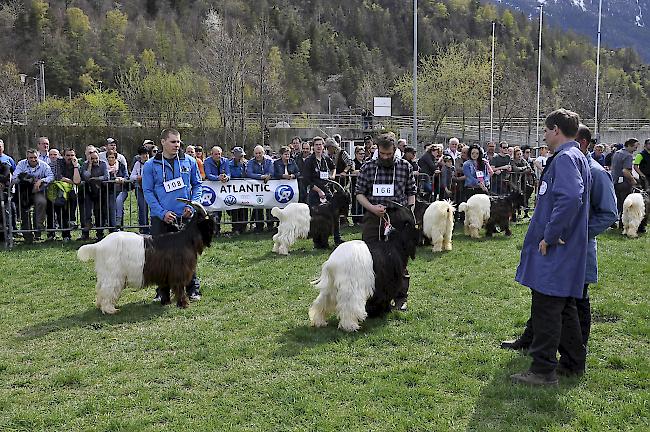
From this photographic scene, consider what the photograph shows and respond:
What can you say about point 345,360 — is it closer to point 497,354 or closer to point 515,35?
point 497,354

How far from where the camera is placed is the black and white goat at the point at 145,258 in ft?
21.4

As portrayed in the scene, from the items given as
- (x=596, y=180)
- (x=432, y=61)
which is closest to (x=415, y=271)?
(x=596, y=180)

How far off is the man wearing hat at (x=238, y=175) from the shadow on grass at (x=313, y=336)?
6.26 meters

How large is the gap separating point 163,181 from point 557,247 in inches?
178

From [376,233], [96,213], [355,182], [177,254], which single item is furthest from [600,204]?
[96,213]

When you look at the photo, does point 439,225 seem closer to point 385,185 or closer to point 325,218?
point 325,218

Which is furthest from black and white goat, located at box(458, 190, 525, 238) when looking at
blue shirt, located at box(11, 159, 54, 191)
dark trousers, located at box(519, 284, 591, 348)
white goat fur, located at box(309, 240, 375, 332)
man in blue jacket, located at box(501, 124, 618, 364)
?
blue shirt, located at box(11, 159, 54, 191)

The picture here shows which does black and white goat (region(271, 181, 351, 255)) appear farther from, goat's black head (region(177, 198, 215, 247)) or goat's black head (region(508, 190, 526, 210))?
goat's black head (region(508, 190, 526, 210))

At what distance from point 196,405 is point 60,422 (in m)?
0.93

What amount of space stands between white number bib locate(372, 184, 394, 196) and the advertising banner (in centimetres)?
569

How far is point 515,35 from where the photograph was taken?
362 ft

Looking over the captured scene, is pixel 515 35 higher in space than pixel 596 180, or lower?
higher

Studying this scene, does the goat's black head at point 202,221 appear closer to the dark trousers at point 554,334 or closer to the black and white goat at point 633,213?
the dark trousers at point 554,334

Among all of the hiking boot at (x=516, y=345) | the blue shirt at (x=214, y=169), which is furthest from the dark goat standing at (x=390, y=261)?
the blue shirt at (x=214, y=169)
